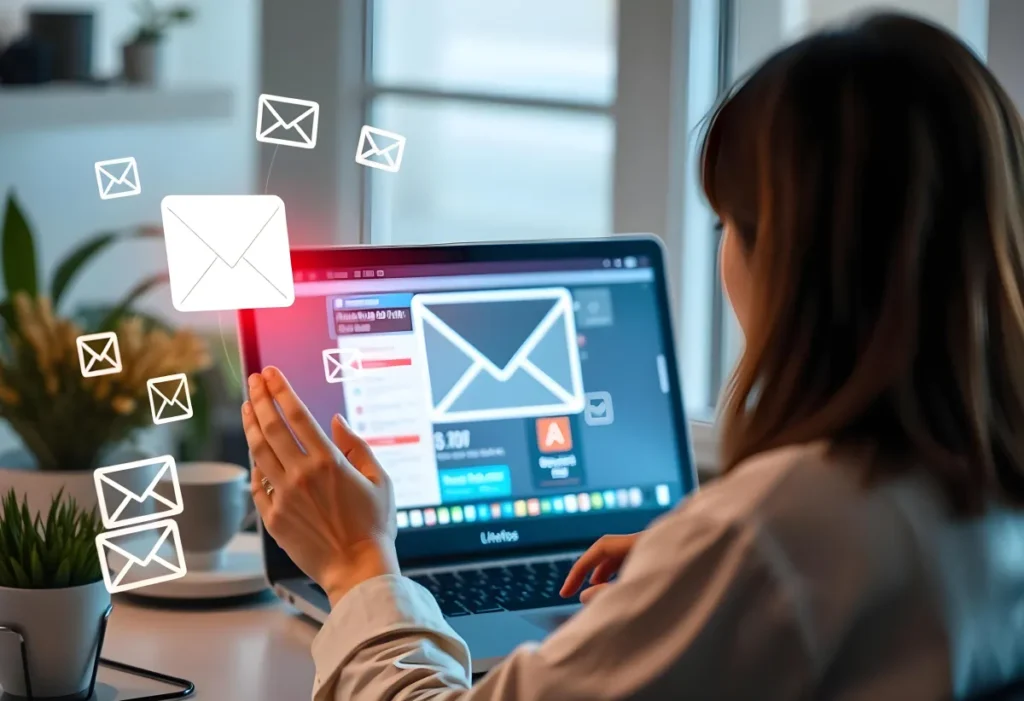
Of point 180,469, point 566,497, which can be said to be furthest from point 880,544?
point 180,469

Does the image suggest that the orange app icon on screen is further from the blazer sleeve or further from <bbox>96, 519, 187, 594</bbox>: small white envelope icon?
the blazer sleeve

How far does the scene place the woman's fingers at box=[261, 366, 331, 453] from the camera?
1.00 m

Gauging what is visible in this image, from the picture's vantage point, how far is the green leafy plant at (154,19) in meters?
2.59

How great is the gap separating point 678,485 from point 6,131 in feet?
4.91

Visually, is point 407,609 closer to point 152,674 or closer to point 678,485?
point 152,674

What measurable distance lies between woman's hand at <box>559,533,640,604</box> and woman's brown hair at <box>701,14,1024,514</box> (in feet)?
1.15

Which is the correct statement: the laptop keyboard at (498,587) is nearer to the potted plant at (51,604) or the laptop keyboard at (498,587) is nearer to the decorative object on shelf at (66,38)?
the potted plant at (51,604)

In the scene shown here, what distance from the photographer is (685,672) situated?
0.73 m

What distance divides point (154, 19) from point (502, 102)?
1.18 meters

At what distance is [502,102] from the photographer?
1.80 m

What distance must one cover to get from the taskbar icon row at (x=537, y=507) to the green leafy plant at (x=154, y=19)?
1582 mm

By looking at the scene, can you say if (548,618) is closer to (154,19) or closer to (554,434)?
(554,434)

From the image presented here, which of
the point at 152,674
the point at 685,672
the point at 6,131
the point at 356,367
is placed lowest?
the point at 152,674

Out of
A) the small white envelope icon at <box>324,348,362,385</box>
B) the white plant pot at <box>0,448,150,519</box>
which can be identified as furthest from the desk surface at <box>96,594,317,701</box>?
the small white envelope icon at <box>324,348,362,385</box>
